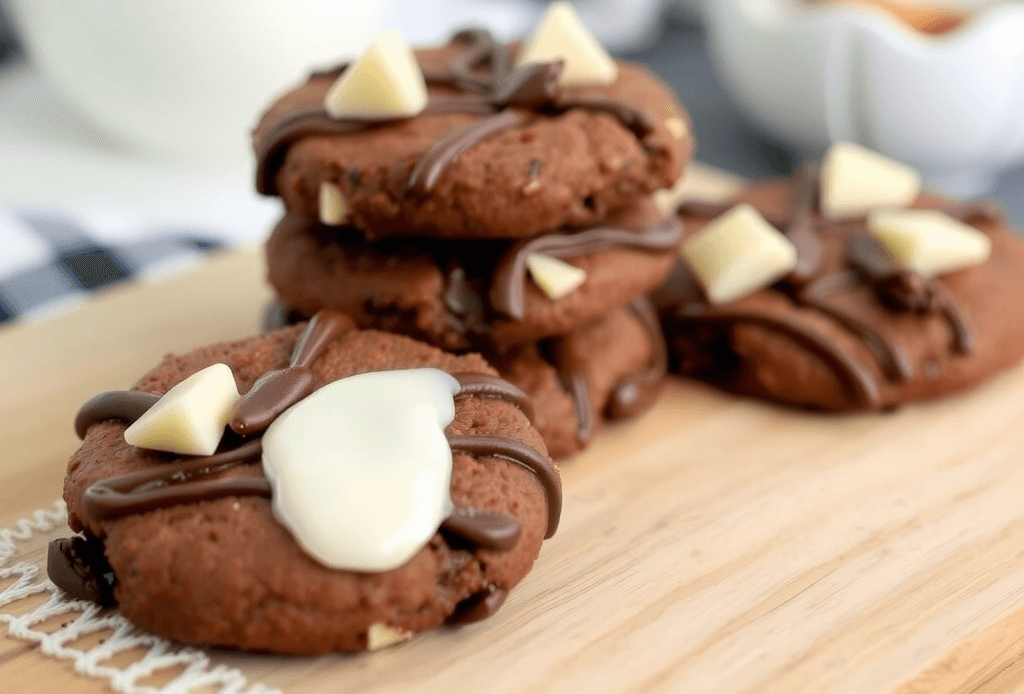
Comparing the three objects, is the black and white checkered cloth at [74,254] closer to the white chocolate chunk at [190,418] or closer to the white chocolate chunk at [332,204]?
the white chocolate chunk at [332,204]

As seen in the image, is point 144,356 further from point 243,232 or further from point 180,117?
point 180,117

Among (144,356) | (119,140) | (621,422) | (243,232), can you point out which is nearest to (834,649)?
(621,422)

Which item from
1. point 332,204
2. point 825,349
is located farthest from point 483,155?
point 825,349

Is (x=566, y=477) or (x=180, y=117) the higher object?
(x=180, y=117)

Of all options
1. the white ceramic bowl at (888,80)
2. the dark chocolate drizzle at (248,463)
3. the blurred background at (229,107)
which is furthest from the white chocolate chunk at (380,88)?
the white ceramic bowl at (888,80)

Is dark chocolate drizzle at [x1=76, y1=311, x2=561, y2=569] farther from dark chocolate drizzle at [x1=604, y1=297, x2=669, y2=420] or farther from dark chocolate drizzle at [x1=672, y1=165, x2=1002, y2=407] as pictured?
dark chocolate drizzle at [x1=672, y1=165, x2=1002, y2=407]

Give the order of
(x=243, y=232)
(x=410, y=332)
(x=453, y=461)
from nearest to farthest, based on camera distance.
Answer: (x=453, y=461) → (x=410, y=332) → (x=243, y=232)

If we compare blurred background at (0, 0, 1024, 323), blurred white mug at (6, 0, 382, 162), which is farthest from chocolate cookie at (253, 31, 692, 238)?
blurred white mug at (6, 0, 382, 162)
